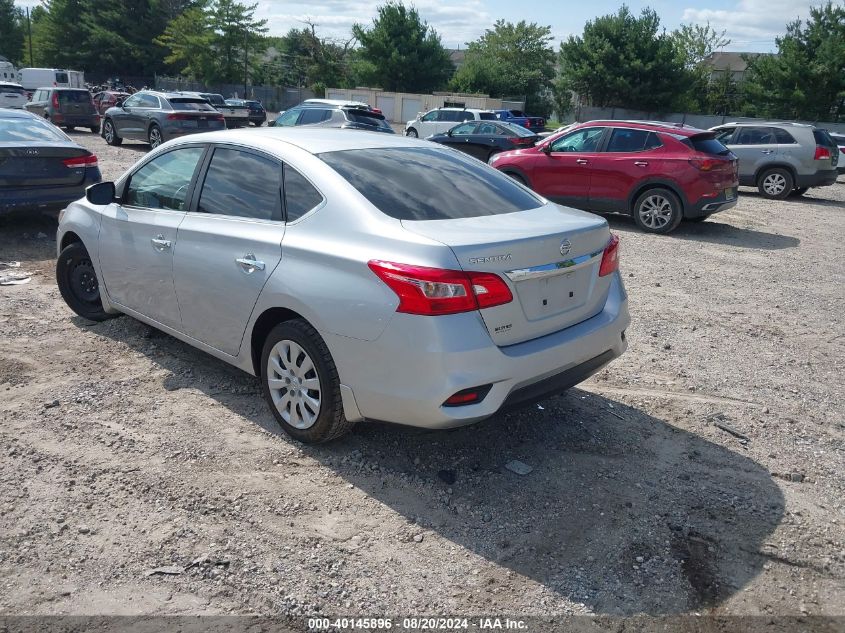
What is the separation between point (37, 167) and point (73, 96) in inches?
704

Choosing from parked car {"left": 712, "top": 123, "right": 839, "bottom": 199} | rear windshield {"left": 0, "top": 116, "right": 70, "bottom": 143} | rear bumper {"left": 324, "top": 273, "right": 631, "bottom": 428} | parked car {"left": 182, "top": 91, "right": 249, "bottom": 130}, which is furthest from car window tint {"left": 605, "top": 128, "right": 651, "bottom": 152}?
parked car {"left": 182, "top": 91, "right": 249, "bottom": 130}

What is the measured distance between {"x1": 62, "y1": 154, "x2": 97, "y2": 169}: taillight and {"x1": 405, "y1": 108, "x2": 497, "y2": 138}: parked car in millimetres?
18573

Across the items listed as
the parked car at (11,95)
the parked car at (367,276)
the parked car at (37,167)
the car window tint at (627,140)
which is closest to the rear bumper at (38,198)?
the parked car at (37,167)

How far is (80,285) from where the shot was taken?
19.1 ft

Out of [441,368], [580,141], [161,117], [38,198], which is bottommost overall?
[441,368]

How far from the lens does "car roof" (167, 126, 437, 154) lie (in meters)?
4.17

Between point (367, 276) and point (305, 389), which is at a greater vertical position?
point (367, 276)

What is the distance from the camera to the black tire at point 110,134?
20.8m

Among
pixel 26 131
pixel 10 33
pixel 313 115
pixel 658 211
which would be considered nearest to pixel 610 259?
pixel 658 211

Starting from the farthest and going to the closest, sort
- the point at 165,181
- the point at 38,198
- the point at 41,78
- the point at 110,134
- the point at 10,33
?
the point at 10,33
the point at 41,78
the point at 110,134
the point at 38,198
the point at 165,181

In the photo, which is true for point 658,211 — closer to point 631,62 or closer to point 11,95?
point 11,95

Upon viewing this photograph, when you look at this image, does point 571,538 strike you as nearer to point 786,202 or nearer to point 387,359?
point 387,359

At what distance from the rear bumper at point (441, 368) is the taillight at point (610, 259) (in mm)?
573

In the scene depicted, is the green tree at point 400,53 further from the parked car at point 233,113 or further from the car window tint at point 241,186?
the car window tint at point 241,186
